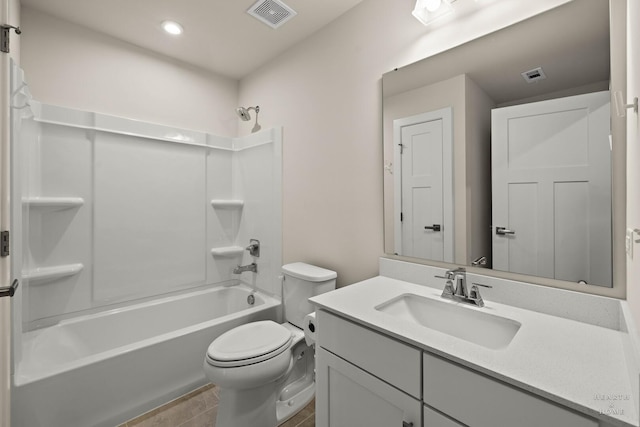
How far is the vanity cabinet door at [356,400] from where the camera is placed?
91 cm

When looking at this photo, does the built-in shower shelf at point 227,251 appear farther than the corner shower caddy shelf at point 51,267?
Yes

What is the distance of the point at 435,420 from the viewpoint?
0.83 metres

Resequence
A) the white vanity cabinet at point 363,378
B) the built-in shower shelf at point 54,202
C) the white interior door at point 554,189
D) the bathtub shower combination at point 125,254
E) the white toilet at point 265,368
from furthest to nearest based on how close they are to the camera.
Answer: the built-in shower shelf at point 54,202 < the bathtub shower combination at point 125,254 < the white toilet at point 265,368 < the white interior door at point 554,189 < the white vanity cabinet at point 363,378

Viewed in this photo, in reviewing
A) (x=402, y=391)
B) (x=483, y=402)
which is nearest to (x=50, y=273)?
(x=402, y=391)

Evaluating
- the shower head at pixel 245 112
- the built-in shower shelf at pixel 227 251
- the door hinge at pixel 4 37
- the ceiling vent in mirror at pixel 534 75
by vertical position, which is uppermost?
the shower head at pixel 245 112

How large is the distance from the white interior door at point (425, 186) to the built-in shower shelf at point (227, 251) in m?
1.70

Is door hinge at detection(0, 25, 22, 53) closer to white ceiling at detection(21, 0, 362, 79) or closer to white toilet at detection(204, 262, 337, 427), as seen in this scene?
white ceiling at detection(21, 0, 362, 79)

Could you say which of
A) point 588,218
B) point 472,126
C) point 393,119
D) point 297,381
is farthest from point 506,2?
point 297,381

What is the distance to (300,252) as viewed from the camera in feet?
7.20

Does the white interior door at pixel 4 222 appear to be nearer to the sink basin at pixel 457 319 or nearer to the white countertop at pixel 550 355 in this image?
the white countertop at pixel 550 355

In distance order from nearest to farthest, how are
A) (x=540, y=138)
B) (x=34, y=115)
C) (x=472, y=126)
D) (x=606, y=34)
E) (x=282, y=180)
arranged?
1. (x=606, y=34)
2. (x=540, y=138)
3. (x=472, y=126)
4. (x=34, y=115)
5. (x=282, y=180)

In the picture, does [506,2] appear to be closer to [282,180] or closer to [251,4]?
[251,4]

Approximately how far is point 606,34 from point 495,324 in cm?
114

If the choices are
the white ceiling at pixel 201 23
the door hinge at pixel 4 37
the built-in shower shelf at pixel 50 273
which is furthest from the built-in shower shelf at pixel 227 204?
the door hinge at pixel 4 37
